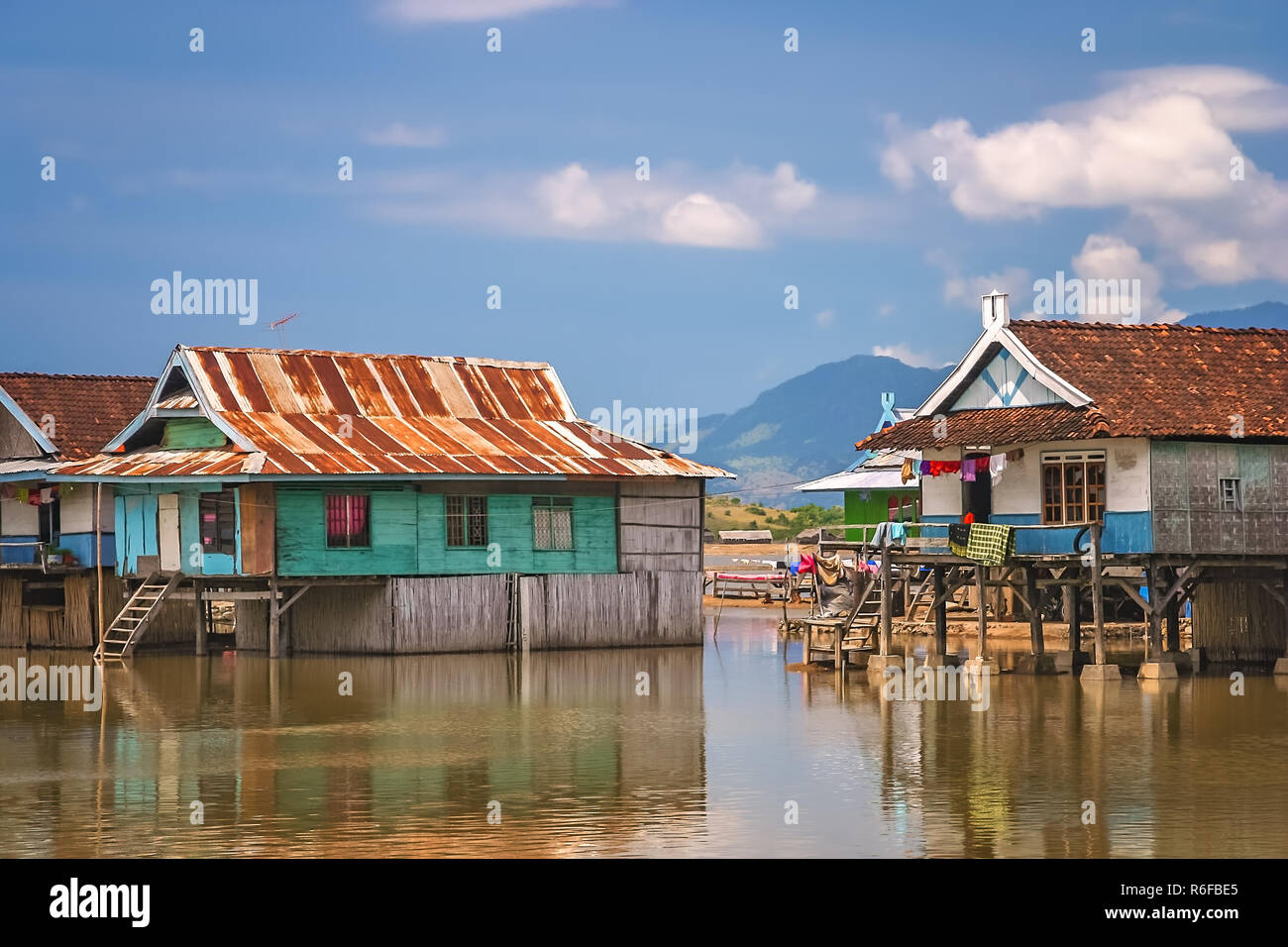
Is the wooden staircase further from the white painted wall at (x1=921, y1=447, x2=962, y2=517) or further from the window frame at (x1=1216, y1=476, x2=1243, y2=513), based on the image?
the window frame at (x1=1216, y1=476, x2=1243, y2=513)

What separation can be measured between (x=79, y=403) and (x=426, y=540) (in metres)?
11.1

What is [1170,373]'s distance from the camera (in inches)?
1374

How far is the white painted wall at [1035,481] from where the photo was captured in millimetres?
32969

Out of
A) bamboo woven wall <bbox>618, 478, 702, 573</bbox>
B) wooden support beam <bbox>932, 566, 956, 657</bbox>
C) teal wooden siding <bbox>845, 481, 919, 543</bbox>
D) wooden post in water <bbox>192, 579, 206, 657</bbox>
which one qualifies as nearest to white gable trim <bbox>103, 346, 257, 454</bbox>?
wooden post in water <bbox>192, 579, 206, 657</bbox>

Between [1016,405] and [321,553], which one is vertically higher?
[1016,405]

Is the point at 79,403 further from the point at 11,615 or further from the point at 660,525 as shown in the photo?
the point at 660,525

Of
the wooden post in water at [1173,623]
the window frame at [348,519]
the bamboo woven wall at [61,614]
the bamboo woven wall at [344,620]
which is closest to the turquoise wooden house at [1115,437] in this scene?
the wooden post in water at [1173,623]

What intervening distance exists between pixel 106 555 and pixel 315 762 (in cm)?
1952

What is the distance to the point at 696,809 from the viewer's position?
21.1 meters

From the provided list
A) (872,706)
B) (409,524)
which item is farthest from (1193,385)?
(409,524)

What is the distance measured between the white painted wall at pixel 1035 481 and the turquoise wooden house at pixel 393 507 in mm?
7584

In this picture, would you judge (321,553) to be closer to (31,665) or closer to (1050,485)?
(31,665)

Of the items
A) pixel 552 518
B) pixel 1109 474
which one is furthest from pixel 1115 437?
pixel 552 518

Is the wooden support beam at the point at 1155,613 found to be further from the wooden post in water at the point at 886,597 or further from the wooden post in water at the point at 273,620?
the wooden post in water at the point at 273,620
